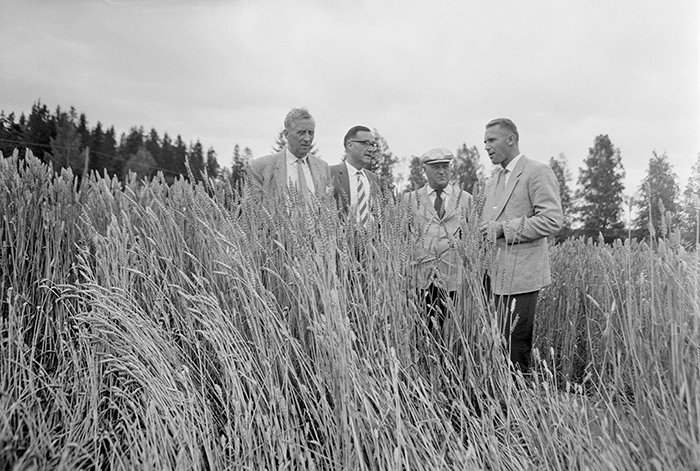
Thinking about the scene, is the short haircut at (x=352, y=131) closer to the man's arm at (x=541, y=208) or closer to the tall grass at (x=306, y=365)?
the man's arm at (x=541, y=208)

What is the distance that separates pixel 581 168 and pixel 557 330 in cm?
3199

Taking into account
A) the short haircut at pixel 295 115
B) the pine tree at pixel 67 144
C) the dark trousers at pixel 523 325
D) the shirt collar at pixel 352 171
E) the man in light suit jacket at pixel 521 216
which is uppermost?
the pine tree at pixel 67 144

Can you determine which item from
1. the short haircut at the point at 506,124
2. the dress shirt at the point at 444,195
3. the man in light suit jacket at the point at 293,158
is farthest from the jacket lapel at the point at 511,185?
the man in light suit jacket at the point at 293,158

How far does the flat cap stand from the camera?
3229 mm

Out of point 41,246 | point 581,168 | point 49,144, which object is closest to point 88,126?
point 49,144

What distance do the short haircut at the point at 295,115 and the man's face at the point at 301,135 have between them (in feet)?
0.10

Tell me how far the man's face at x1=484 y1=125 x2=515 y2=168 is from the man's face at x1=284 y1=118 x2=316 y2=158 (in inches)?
47.1

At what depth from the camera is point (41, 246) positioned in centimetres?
244

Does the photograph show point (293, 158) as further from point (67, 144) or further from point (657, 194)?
point (67, 144)

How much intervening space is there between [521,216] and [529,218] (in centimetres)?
21

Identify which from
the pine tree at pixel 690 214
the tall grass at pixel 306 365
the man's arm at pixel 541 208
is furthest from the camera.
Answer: the man's arm at pixel 541 208

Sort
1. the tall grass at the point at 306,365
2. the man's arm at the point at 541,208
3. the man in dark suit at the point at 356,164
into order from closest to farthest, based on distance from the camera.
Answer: the tall grass at the point at 306,365 < the man's arm at the point at 541,208 < the man in dark suit at the point at 356,164

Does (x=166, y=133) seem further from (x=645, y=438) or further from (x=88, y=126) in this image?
(x=645, y=438)

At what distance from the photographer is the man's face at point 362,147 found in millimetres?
3791
